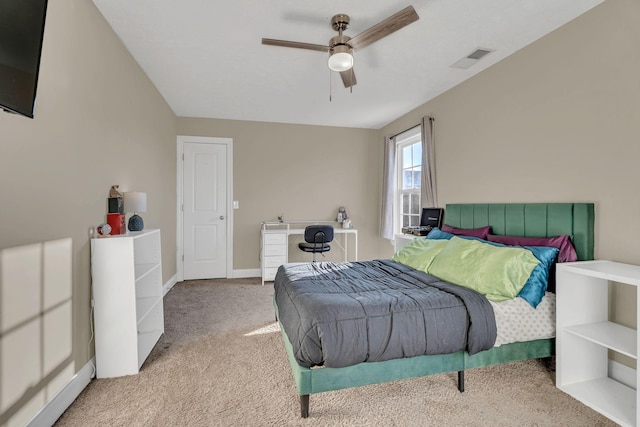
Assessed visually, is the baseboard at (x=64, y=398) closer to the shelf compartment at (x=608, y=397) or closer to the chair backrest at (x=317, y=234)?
the chair backrest at (x=317, y=234)

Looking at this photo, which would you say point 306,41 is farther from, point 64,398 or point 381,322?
point 64,398

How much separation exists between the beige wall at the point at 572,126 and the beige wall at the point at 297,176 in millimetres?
2199

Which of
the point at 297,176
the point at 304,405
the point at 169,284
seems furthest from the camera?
the point at 297,176

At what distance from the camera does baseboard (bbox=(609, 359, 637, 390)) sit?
189 centimetres

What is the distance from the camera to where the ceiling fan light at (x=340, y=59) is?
2.15m

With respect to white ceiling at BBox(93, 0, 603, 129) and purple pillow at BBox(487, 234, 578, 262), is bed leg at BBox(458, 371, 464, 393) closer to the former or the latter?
purple pillow at BBox(487, 234, 578, 262)

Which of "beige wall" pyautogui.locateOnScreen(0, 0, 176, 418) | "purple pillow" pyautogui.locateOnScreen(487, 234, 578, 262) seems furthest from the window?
"beige wall" pyautogui.locateOnScreen(0, 0, 176, 418)

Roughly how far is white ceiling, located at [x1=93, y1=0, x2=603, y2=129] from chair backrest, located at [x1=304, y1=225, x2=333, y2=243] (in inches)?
65.3

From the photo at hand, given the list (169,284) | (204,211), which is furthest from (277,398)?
(204,211)

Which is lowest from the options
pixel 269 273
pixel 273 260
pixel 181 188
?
pixel 269 273

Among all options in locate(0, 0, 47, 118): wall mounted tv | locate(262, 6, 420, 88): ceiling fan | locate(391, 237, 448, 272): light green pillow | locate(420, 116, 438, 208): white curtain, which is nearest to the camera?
locate(0, 0, 47, 118): wall mounted tv

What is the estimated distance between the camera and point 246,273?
494cm

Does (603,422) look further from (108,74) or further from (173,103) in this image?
(173,103)

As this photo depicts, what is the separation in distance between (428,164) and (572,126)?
1.66 meters
